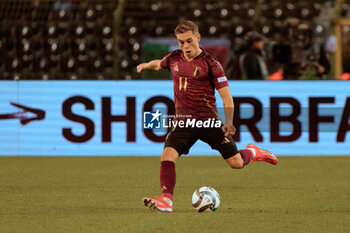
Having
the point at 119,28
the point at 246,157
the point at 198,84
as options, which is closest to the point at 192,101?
the point at 198,84

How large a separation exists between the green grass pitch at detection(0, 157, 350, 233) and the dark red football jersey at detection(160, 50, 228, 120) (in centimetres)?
85

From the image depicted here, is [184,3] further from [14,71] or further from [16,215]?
[16,215]

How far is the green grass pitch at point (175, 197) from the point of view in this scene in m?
5.75

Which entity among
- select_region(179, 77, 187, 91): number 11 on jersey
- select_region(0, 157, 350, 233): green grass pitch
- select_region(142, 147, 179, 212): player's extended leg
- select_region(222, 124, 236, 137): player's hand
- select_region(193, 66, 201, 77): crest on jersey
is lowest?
select_region(0, 157, 350, 233): green grass pitch

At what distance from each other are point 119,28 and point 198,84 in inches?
440

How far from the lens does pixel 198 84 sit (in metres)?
6.47

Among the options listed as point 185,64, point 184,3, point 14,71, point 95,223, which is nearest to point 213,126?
point 185,64

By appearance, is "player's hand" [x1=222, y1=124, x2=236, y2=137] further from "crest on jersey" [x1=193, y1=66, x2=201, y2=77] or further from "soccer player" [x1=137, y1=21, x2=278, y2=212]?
"crest on jersey" [x1=193, y1=66, x2=201, y2=77]

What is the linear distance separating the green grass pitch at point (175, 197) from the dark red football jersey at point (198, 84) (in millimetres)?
851

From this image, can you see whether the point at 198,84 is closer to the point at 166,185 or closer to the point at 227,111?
the point at 227,111

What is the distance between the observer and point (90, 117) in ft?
38.8

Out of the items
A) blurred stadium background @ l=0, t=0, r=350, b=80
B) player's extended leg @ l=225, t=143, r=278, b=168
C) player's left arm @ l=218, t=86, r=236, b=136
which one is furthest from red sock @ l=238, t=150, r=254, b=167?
blurred stadium background @ l=0, t=0, r=350, b=80

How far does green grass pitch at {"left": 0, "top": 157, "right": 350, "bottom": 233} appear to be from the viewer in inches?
227

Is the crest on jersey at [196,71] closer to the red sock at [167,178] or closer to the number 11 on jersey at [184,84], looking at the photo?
the number 11 on jersey at [184,84]
